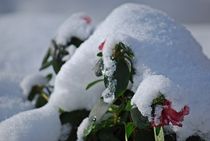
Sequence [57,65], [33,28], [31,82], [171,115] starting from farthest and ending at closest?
[33,28] → [31,82] → [57,65] → [171,115]

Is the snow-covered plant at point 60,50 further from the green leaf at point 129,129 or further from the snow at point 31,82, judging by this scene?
the green leaf at point 129,129

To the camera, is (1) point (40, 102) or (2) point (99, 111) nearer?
(2) point (99, 111)

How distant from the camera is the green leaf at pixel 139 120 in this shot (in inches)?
34.4

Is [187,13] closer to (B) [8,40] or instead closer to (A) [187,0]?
(A) [187,0]

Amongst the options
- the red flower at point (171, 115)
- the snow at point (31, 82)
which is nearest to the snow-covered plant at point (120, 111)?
the red flower at point (171, 115)

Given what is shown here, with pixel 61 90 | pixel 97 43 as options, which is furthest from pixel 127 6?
pixel 61 90

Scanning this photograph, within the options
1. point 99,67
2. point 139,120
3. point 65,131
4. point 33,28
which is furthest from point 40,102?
point 33,28

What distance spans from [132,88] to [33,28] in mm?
1484

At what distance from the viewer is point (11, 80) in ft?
5.02

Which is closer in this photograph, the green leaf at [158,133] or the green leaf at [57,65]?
the green leaf at [158,133]

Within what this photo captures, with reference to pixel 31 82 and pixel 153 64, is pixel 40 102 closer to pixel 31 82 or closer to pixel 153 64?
pixel 31 82

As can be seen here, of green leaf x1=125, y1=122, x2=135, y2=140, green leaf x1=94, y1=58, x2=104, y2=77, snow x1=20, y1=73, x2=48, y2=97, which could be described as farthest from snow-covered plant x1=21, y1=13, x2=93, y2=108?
green leaf x1=125, y1=122, x2=135, y2=140

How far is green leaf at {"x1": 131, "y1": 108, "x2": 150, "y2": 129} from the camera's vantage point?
2.87 feet

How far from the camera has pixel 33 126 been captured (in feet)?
3.32
